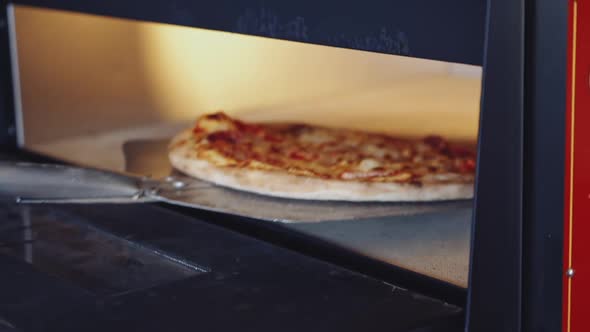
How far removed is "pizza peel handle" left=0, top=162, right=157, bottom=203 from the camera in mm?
1178

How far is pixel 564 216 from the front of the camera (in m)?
0.82

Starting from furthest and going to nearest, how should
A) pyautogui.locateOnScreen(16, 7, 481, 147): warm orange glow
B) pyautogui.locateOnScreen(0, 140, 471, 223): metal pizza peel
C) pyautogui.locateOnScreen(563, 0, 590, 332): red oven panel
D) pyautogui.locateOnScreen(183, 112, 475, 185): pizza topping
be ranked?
pyautogui.locateOnScreen(16, 7, 481, 147): warm orange glow, pyautogui.locateOnScreen(183, 112, 475, 185): pizza topping, pyautogui.locateOnScreen(0, 140, 471, 223): metal pizza peel, pyautogui.locateOnScreen(563, 0, 590, 332): red oven panel

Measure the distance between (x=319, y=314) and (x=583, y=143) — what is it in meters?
0.30

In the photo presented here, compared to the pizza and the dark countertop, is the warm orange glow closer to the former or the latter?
the pizza

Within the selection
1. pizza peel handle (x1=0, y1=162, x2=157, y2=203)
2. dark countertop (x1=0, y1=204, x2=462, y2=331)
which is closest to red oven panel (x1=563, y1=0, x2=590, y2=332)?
dark countertop (x1=0, y1=204, x2=462, y2=331)

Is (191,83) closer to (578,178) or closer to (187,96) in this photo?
(187,96)

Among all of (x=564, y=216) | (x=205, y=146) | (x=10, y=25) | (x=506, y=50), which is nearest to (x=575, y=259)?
(x=564, y=216)

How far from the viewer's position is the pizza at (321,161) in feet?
4.16

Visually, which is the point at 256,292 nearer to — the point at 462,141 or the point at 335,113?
the point at 462,141

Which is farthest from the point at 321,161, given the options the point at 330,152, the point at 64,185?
the point at 64,185

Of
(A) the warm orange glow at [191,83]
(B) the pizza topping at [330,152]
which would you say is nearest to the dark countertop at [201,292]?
(B) the pizza topping at [330,152]

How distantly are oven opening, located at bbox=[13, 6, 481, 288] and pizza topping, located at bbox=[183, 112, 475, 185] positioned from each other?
0.07 m

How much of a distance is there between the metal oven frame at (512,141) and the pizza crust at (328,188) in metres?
0.40

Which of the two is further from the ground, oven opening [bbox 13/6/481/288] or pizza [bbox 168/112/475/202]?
oven opening [bbox 13/6/481/288]
